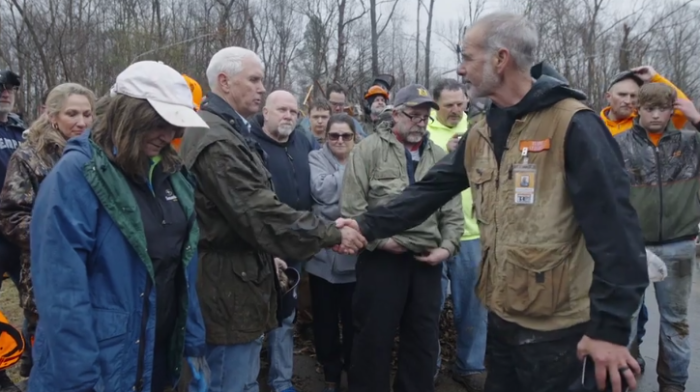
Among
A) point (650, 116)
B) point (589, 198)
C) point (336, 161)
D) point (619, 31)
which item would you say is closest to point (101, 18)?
point (336, 161)

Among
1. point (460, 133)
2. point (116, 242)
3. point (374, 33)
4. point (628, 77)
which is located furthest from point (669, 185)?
point (374, 33)

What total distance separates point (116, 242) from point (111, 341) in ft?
1.20

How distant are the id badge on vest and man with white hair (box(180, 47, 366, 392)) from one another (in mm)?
1178

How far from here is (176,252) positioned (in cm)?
249

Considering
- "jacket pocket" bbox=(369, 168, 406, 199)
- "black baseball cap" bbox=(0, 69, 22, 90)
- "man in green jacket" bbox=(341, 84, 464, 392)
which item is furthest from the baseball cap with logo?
"black baseball cap" bbox=(0, 69, 22, 90)

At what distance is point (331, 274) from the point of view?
14.6 ft

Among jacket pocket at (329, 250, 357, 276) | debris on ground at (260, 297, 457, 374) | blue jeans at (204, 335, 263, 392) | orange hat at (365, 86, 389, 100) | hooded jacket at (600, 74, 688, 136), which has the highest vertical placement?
orange hat at (365, 86, 389, 100)

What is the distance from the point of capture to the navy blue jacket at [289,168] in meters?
4.42

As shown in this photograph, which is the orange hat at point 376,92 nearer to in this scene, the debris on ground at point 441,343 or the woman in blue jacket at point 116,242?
the debris on ground at point 441,343

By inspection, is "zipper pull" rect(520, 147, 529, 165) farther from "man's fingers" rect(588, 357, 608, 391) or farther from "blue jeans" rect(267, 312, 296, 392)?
"blue jeans" rect(267, 312, 296, 392)

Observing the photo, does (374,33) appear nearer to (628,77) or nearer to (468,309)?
(628,77)

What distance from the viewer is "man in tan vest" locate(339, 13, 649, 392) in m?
2.15

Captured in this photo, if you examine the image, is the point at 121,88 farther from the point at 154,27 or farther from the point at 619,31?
the point at 619,31

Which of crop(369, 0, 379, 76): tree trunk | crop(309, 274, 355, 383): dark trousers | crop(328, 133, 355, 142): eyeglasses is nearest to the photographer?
crop(309, 274, 355, 383): dark trousers
